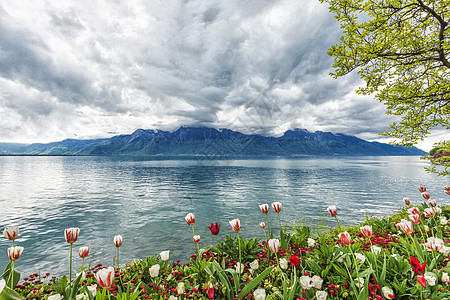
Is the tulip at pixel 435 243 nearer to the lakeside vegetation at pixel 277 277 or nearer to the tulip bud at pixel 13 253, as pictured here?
the lakeside vegetation at pixel 277 277

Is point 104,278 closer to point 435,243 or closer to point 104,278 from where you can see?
point 104,278

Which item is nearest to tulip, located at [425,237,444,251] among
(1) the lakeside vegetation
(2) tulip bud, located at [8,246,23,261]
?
(1) the lakeside vegetation

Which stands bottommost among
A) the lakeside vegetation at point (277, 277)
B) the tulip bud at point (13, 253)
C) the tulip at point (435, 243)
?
the lakeside vegetation at point (277, 277)

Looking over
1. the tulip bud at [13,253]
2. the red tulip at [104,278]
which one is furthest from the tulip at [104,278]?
the tulip bud at [13,253]

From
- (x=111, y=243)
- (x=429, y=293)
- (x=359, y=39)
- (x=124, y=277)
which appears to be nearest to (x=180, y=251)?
(x=111, y=243)

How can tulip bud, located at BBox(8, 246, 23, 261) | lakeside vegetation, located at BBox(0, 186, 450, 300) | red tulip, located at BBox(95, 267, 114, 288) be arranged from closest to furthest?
1. red tulip, located at BBox(95, 267, 114, 288)
2. lakeside vegetation, located at BBox(0, 186, 450, 300)
3. tulip bud, located at BBox(8, 246, 23, 261)

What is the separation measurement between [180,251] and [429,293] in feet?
31.9

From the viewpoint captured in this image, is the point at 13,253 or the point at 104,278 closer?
the point at 104,278

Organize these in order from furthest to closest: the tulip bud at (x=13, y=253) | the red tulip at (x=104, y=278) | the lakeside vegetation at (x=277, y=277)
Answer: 1. the tulip bud at (x=13, y=253)
2. the lakeside vegetation at (x=277, y=277)
3. the red tulip at (x=104, y=278)

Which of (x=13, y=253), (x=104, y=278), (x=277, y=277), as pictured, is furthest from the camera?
(x=277, y=277)

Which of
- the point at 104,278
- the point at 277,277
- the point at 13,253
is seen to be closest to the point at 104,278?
the point at 104,278

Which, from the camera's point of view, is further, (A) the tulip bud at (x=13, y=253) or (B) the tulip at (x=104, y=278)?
(A) the tulip bud at (x=13, y=253)

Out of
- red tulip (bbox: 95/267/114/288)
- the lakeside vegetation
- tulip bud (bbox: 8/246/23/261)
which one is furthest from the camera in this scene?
tulip bud (bbox: 8/246/23/261)

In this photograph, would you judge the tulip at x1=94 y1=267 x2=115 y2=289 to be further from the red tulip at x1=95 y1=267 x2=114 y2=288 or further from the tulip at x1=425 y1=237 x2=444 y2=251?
the tulip at x1=425 y1=237 x2=444 y2=251
